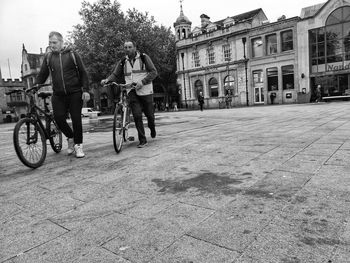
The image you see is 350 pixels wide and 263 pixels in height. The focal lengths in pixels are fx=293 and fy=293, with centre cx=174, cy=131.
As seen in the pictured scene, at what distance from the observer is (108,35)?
112 ft

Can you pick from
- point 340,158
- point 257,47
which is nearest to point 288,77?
point 257,47

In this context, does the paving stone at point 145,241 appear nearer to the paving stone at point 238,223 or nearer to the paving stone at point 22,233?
the paving stone at point 238,223

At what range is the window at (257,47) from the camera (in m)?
35.1

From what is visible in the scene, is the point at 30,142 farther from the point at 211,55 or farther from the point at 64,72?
the point at 211,55

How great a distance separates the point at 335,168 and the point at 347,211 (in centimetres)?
116

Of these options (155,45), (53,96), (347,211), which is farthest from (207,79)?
(347,211)

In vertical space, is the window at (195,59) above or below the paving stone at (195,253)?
above

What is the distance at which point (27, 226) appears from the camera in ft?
7.10

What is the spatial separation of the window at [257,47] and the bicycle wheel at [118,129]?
33.2 meters

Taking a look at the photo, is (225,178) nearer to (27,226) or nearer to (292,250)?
(292,250)

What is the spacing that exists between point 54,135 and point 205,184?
3.24 metres

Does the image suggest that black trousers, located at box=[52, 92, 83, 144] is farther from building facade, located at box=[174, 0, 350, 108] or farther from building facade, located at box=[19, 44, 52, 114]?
building facade, located at box=[19, 44, 52, 114]

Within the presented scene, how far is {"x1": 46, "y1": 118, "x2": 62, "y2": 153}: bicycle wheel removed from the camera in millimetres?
4859

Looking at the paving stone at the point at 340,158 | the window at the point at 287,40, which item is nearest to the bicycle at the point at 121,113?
the paving stone at the point at 340,158
